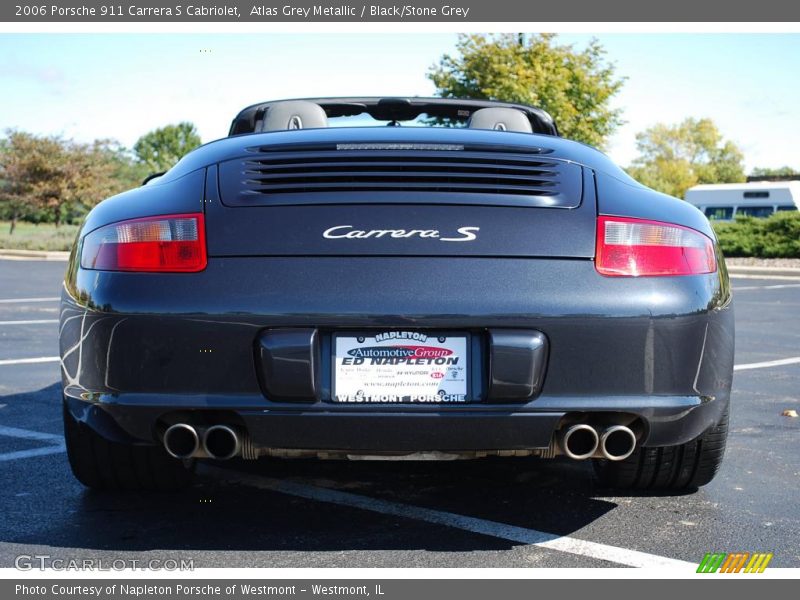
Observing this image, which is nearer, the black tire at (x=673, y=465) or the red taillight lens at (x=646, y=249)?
the red taillight lens at (x=646, y=249)

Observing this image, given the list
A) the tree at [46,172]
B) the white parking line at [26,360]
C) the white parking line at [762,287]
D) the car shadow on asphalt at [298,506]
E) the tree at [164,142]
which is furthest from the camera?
the tree at [164,142]

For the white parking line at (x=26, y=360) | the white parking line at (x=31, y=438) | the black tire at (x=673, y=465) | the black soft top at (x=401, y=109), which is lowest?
the white parking line at (x=26, y=360)

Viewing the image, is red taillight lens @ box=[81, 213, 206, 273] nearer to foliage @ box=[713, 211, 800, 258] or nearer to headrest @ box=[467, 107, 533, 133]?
headrest @ box=[467, 107, 533, 133]

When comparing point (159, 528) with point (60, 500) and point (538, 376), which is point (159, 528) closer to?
point (60, 500)

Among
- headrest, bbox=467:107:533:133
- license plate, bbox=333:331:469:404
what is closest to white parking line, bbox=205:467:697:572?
license plate, bbox=333:331:469:404

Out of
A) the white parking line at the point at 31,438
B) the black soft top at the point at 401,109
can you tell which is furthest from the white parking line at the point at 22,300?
the black soft top at the point at 401,109

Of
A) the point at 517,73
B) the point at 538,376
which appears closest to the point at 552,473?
the point at 538,376

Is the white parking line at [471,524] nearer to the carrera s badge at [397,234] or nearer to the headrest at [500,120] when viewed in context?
the carrera s badge at [397,234]

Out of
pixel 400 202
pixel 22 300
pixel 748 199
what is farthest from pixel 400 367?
pixel 748 199

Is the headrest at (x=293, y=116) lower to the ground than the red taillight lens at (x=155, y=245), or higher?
higher

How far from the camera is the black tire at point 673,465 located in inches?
139

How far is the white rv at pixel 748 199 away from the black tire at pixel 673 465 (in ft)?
105

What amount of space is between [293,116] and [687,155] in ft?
290

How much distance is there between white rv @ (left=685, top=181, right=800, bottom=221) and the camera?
34156 mm
